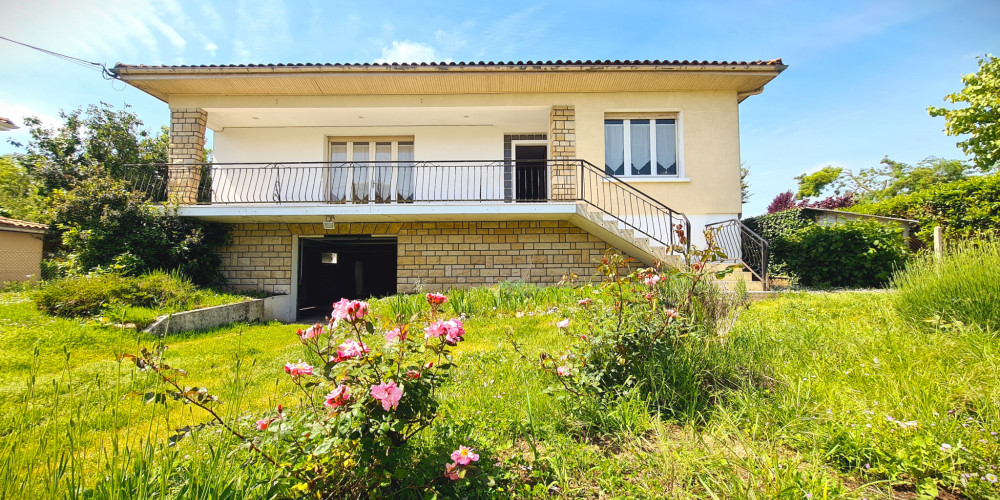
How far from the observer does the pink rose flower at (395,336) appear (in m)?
1.62

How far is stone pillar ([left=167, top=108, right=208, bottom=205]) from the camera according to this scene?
8.95 metres

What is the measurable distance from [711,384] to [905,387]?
0.96m

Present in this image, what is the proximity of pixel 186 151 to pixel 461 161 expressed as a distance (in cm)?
616

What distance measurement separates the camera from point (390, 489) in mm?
1750

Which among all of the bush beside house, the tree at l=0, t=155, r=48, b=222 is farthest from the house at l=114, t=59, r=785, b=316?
the tree at l=0, t=155, r=48, b=222

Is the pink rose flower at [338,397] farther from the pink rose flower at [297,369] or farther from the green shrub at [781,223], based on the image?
the green shrub at [781,223]

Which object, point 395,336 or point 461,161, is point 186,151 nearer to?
point 461,161

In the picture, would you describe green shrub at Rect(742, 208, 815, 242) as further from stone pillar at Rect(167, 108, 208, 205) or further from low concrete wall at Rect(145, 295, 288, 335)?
stone pillar at Rect(167, 108, 208, 205)

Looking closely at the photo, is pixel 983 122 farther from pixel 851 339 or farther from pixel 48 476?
pixel 48 476

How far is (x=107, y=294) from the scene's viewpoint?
20.2ft

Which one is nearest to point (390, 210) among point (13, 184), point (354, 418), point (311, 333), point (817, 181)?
point (311, 333)

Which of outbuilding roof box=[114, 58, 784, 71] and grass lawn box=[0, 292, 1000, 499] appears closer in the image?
grass lawn box=[0, 292, 1000, 499]

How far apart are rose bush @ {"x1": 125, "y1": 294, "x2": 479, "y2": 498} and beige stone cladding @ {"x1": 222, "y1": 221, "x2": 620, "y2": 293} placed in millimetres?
7534

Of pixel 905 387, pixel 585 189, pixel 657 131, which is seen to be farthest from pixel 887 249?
pixel 905 387
